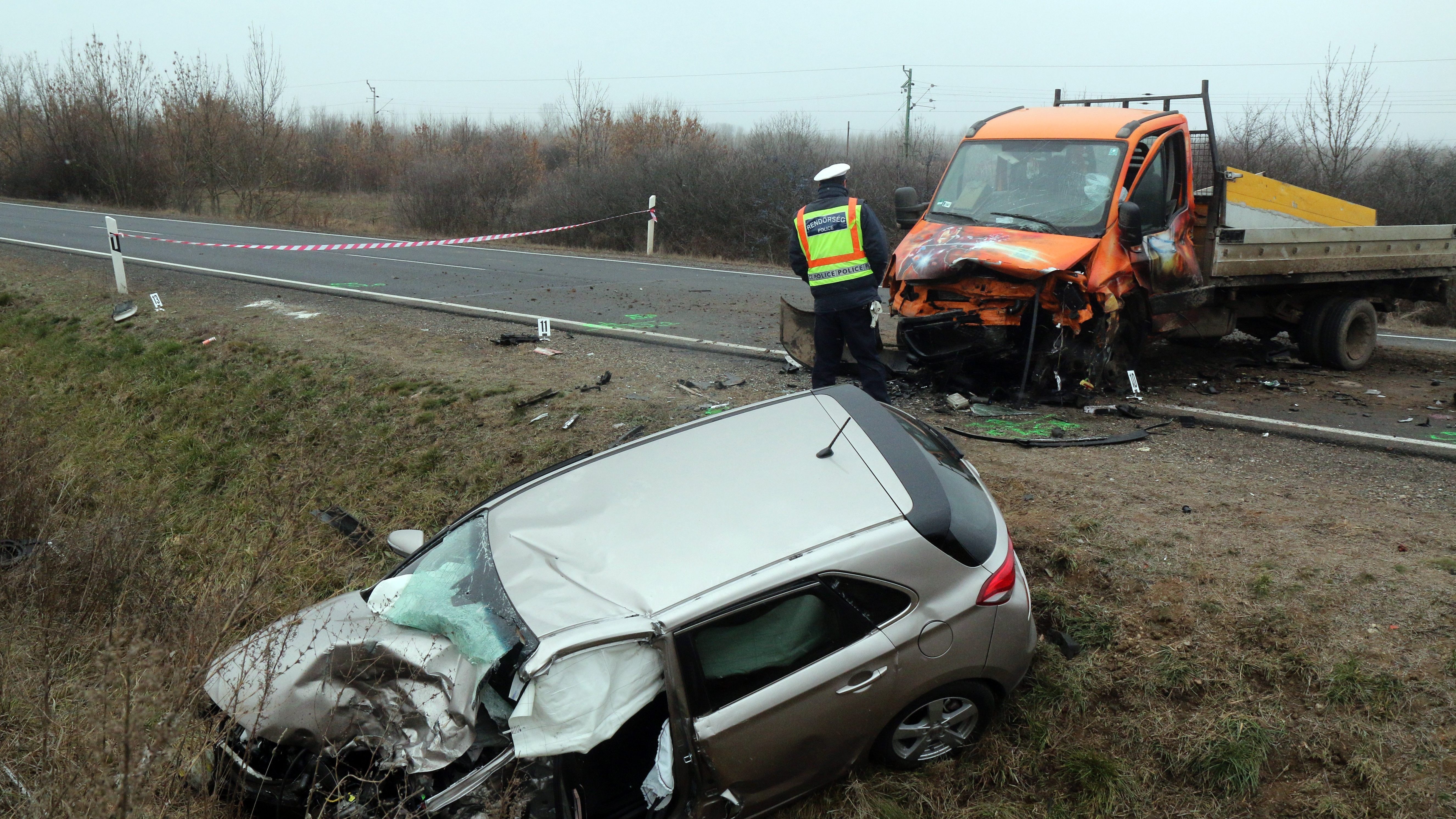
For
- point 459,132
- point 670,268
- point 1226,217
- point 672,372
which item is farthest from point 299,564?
point 459,132

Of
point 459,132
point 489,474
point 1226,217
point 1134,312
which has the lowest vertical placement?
point 489,474

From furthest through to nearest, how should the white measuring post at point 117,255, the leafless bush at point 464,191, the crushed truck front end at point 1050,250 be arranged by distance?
the leafless bush at point 464,191, the white measuring post at point 117,255, the crushed truck front end at point 1050,250

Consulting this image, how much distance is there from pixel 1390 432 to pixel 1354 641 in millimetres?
3547

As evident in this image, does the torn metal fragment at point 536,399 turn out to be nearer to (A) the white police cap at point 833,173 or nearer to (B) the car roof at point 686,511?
(A) the white police cap at point 833,173

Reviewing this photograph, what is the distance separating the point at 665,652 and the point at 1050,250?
16.9ft

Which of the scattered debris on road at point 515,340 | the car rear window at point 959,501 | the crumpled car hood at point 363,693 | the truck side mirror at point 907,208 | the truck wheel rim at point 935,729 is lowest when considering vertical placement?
the truck wheel rim at point 935,729

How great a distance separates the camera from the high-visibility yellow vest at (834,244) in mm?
6535

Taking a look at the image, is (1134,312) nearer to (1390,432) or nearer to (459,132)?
(1390,432)

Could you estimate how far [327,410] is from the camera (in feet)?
29.1

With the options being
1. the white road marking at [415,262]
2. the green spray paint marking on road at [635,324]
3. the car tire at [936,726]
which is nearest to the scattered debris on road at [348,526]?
the green spray paint marking on road at [635,324]

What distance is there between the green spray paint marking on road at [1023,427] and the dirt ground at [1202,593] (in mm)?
44

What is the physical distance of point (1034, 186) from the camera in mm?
7773

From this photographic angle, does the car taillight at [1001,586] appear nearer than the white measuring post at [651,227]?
Yes

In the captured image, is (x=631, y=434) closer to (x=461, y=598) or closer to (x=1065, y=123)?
(x=461, y=598)
